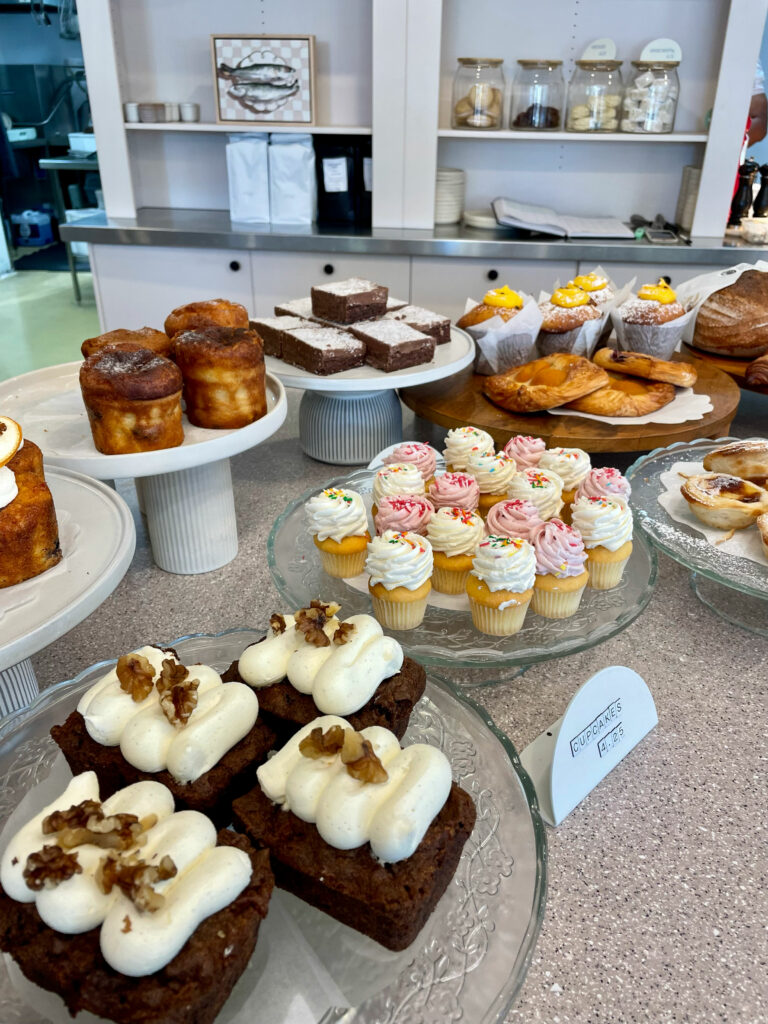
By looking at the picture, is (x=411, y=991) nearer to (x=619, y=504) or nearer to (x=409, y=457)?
(x=619, y=504)

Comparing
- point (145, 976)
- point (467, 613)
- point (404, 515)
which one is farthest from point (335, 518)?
point (145, 976)

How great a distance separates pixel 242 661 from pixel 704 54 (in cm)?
343

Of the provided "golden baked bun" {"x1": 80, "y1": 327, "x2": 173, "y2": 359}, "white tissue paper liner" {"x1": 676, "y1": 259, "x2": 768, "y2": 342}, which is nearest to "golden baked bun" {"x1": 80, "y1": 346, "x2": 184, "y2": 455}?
"golden baked bun" {"x1": 80, "y1": 327, "x2": 173, "y2": 359}

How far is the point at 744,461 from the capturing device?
1.30 metres

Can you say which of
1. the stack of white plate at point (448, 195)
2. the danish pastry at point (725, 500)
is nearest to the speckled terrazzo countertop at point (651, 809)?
the danish pastry at point (725, 500)

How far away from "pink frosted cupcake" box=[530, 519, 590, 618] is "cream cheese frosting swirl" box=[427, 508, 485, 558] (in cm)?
9

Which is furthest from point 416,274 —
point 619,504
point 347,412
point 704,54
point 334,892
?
point 334,892

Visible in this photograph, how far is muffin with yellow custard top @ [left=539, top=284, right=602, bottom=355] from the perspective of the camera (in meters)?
1.82

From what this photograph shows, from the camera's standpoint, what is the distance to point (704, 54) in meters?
3.14

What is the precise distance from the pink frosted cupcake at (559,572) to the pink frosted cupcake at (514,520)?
0.10 feet

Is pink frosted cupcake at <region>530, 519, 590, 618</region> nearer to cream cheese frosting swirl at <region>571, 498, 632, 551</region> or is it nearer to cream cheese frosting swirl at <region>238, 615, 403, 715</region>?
cream cheese frosting swirl at <region>571, 498, 632, 551</region>

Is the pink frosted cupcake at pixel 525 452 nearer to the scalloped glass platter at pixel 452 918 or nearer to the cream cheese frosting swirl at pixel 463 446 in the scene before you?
the cream cheese frosting swirl at pixel 463 446

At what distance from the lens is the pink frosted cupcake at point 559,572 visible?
102 centimetres

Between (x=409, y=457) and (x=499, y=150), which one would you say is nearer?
(x=409, y=457)
